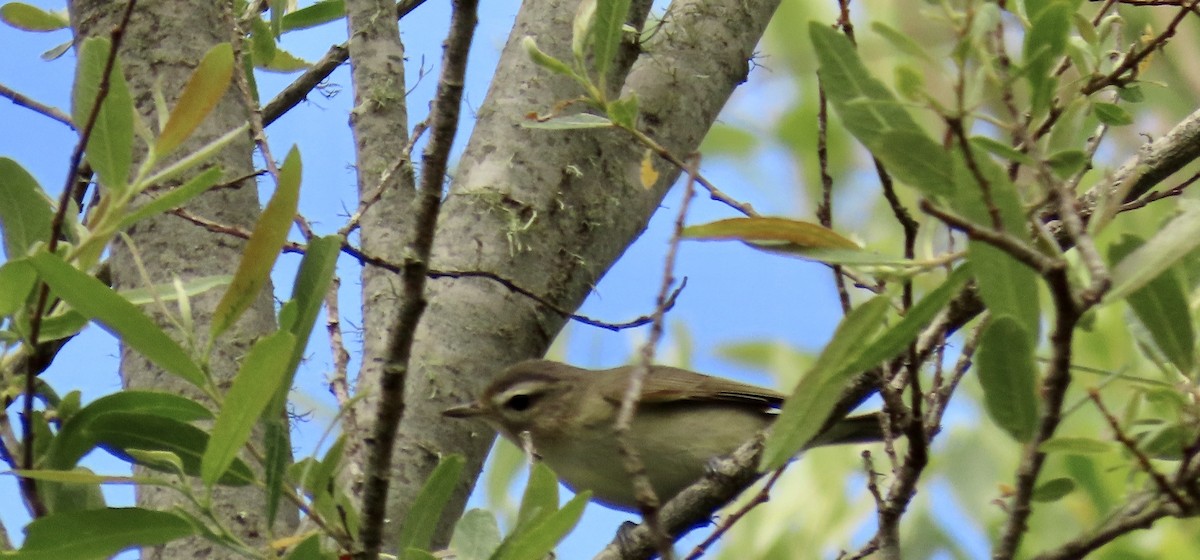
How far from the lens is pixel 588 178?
331cm

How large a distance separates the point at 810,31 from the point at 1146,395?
63 cm

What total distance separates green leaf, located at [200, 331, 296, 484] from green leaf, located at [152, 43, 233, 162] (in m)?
0.38

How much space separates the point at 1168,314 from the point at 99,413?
58.9 inches

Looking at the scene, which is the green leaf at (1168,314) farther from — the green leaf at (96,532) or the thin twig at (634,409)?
the green leaf at (96,532)

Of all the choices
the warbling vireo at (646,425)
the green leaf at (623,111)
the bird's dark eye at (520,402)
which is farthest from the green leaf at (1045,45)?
the bird's dark eye at (520,402)

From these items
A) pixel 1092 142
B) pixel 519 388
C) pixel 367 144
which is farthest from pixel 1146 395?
pixel 367 144

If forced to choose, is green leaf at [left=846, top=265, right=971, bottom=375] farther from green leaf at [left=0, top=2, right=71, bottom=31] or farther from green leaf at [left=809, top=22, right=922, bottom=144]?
green leaf at [left=0, top=2, right=71, bottom=31]

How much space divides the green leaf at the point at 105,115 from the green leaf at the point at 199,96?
0.06 meters

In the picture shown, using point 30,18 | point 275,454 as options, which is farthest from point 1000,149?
point 30,18

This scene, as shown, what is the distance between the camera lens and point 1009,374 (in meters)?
1.33

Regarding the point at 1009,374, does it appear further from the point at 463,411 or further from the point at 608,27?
the point at 463,411

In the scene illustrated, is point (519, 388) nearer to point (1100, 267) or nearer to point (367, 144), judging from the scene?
point (367, 144)

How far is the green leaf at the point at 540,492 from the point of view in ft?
5.98

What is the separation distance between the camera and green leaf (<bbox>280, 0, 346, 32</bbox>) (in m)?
3.44
